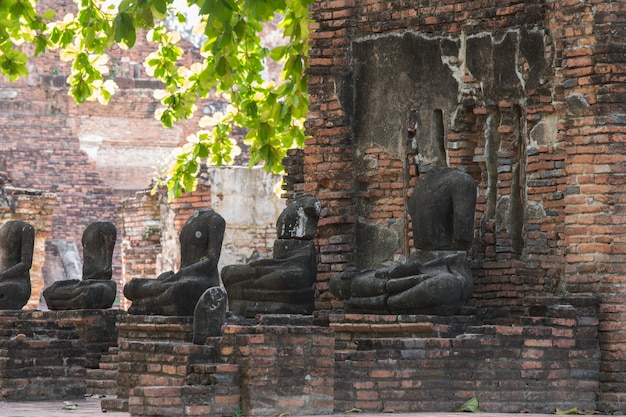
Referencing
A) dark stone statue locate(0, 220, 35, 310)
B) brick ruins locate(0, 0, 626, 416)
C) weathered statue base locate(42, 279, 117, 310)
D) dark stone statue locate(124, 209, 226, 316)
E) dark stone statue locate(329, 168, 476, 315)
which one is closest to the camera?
brick ruins locate(0, 0, 626, 416)

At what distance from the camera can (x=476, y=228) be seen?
1171 centimetres

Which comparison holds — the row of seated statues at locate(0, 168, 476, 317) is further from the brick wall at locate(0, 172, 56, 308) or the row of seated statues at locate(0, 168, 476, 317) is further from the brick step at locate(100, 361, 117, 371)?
the brick wall at locate(0, 172, 56, 308)

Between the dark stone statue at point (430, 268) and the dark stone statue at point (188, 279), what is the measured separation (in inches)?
39.2

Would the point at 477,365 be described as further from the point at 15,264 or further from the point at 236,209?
the point at 236,209

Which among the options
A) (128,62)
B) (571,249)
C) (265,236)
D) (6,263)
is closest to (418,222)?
(571,249)

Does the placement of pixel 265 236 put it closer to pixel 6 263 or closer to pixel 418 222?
pixel 6 263

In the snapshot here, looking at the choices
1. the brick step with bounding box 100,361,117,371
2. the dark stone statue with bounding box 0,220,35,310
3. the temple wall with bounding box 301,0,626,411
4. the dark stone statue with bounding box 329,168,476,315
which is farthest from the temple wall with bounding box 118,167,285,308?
the dark stone statue with bounding box 329,168,476,315

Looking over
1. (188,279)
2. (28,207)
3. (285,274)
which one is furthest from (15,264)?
(28,207)

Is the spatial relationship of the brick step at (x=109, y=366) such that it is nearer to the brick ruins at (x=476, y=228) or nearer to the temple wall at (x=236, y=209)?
the brick ruins at (x=476, y=228)

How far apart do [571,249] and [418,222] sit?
1.23 meters

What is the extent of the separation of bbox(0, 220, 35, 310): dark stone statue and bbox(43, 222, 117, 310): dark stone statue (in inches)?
11.7

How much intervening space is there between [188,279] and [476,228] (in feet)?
7.94

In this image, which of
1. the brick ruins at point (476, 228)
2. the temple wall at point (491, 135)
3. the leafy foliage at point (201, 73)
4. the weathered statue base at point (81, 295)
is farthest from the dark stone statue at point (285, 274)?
the weathered statue base at point (81, 295)

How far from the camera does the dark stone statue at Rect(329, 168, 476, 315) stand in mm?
10297
